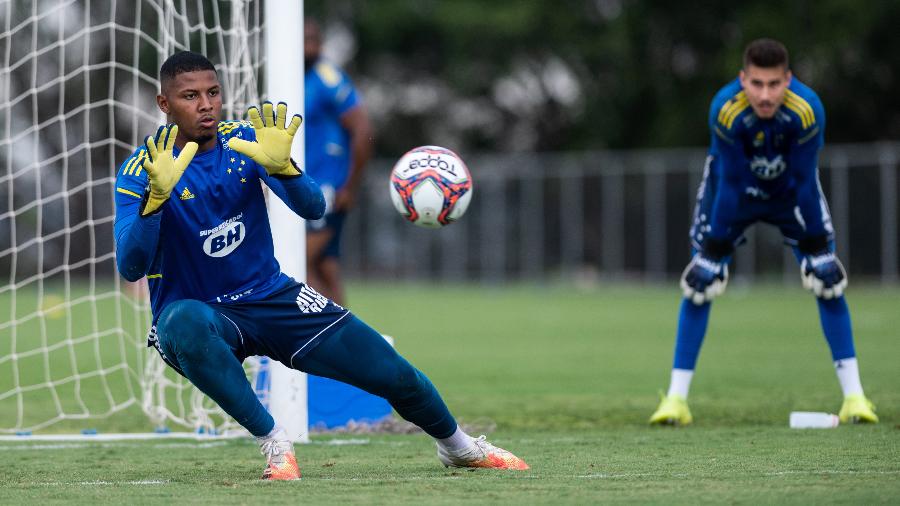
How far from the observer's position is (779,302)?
68.1 ft

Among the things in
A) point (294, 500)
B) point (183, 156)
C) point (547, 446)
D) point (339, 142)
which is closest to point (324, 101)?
point (339, 142)

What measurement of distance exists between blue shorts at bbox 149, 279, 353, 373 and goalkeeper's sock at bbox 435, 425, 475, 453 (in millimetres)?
659

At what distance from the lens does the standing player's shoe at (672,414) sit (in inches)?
278

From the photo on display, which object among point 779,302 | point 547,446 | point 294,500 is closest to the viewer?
point 294,500

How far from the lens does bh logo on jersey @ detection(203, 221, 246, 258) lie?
16.7 ft

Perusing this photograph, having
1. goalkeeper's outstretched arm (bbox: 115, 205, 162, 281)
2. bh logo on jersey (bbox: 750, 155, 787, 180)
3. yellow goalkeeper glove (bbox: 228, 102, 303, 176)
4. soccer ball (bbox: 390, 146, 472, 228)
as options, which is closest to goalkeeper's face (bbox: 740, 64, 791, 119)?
bh logo on jersey (bbox: 750, 155, 787, 180)

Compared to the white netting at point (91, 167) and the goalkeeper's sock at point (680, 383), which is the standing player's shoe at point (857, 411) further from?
the white netting at point (91, 167)

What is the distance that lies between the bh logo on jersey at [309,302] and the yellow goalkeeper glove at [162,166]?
0.73 meters

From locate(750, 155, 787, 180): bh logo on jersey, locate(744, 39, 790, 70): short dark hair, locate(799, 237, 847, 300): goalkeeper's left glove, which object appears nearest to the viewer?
locate(744, 39, 790, 70): short dark hair

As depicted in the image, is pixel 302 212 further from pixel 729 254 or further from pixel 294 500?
pixel 729 254

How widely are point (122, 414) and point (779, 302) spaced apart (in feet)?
47.6

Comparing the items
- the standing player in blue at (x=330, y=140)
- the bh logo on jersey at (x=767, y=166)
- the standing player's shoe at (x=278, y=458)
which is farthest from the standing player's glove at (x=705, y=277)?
the standing player in blue at (x=330, y=140)

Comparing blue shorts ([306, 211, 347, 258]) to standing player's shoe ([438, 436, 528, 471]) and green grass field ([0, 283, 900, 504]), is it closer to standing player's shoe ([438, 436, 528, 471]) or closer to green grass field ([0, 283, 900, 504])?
green grass field ([0, 283, 900, 504])

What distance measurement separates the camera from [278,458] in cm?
509
